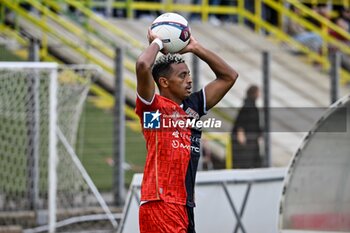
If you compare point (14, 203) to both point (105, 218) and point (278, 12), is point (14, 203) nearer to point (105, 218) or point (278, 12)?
point (105, 218)

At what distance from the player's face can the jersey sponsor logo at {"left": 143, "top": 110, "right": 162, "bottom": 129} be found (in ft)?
0.68

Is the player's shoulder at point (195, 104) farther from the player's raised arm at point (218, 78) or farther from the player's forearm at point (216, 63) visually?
the player's forearm at point (216, 63)

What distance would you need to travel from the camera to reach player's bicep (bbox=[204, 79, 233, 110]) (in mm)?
8023

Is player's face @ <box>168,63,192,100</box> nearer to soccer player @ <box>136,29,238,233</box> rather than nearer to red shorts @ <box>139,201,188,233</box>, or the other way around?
soccer player @ <box>136,29,238,233</box>

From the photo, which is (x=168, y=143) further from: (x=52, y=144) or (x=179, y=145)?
(x=52, y=144)

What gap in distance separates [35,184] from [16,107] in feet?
3.32

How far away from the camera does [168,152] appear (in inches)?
303

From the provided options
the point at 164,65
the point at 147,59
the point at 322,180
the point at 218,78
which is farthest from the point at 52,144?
the point at 147,59

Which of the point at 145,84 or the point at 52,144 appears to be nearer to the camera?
the point at 145,84

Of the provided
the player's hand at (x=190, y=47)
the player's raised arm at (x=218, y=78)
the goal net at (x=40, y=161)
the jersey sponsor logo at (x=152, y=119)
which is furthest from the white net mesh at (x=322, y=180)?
the goal net at (x=40, y=161)

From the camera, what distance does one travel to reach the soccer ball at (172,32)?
7629 mm

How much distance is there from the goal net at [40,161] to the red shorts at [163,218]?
6723 mm

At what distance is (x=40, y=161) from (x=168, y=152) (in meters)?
7.34

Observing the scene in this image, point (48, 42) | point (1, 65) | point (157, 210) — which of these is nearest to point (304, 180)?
point (157, 210)
